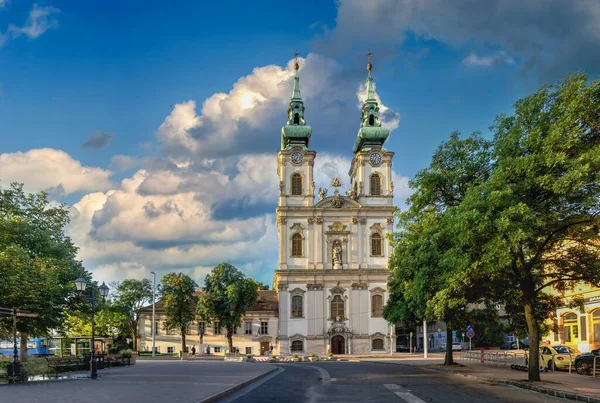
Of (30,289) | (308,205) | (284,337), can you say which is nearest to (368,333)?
(284,337)

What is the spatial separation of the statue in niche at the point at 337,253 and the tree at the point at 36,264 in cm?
3967

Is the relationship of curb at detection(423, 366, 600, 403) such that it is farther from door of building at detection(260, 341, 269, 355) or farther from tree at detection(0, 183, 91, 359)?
door of building at detection(260, 341, 269, 355)

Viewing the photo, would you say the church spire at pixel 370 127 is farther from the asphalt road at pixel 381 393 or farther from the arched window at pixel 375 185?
the asphalt road at pixel 381 393

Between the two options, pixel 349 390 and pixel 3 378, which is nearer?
pixel 349 390

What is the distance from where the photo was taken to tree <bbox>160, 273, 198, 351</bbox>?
78.4m

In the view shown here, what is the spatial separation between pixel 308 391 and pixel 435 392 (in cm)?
404

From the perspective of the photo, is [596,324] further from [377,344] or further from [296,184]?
[296,184]

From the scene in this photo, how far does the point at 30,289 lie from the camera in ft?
107

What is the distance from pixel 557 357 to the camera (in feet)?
109

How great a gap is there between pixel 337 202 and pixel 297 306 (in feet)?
44.1

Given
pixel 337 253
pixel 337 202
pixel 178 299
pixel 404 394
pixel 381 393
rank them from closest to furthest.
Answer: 1. pixel 404 394
2. pixel 381 393
3. pixel 178 299
4. pixel 337 253
5. pixel 337 202

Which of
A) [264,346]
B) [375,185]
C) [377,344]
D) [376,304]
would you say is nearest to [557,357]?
[377,344]

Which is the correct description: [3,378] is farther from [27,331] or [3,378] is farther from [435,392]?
[435,392]

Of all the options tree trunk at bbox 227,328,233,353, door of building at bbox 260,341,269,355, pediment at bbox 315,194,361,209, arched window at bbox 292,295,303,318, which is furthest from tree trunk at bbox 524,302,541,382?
door of building at bbox 260,341,269,355
